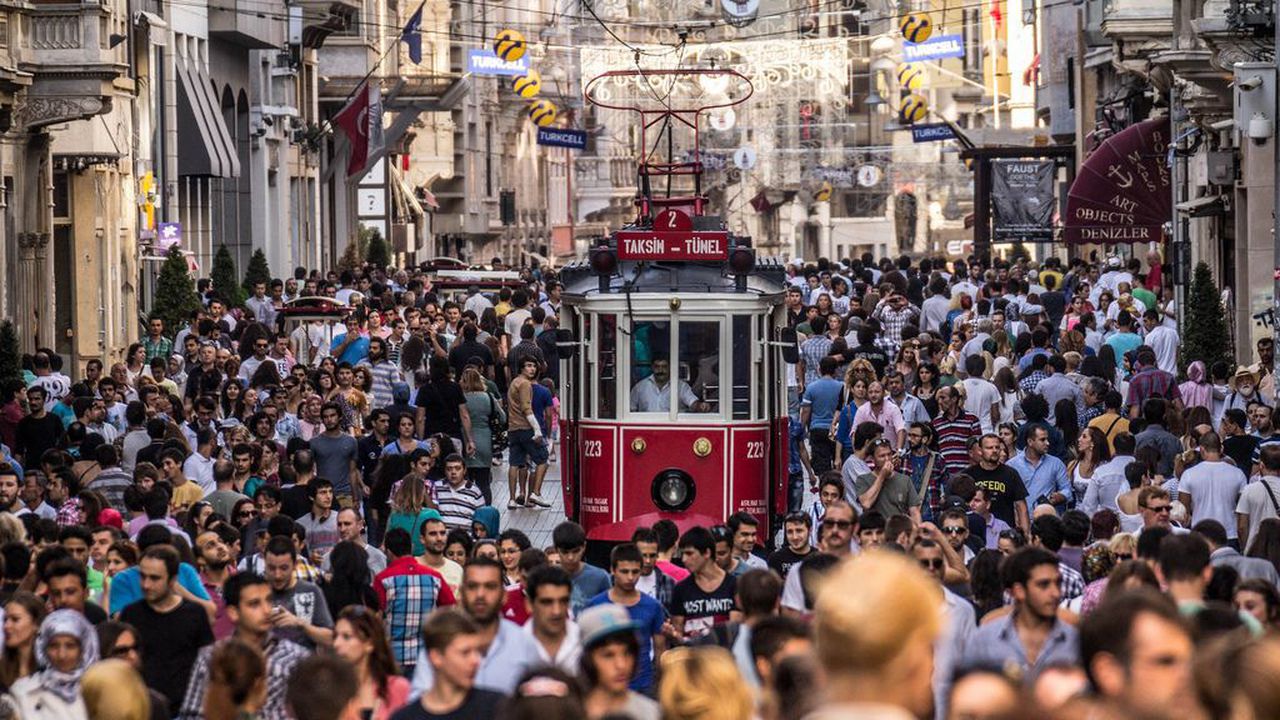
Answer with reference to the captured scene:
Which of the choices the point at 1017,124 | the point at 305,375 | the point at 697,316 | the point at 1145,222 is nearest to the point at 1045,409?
the point at 697,316

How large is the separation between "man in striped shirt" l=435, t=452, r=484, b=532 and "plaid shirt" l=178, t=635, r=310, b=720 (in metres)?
6.92

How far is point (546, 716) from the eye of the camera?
22.1ft

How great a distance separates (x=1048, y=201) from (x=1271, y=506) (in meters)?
40.2

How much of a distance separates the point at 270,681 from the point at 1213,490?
7703mm

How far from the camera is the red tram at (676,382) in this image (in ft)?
60.5

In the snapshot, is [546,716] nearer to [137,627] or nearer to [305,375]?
[137,627]

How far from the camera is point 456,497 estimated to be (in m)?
17.2

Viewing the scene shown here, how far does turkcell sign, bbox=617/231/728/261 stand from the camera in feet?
61.1

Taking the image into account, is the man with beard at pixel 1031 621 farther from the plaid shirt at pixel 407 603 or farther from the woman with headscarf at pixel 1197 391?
the woman with headscarf at pixel 1197 391

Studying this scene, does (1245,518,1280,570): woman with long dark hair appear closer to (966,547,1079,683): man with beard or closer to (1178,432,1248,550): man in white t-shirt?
(1178,432,1248,550): man in white t-shirt

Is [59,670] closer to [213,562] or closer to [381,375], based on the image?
[213,562]

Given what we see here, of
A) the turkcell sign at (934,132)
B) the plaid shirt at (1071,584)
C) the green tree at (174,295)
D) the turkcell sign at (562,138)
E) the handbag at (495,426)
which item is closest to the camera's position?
the plaid shirt at (1071,584)

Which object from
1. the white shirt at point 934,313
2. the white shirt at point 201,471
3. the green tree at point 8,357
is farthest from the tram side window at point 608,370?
the white shirt at point 934,313

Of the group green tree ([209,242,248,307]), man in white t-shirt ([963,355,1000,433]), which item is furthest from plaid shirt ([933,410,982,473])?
green tree ([209,242,248,307])
